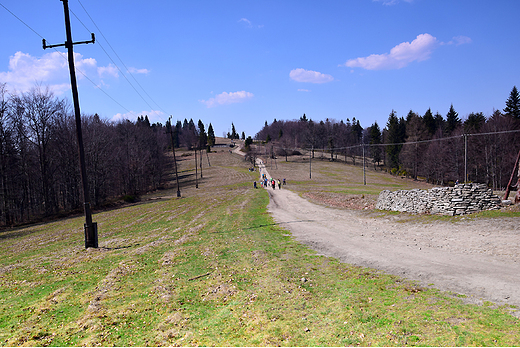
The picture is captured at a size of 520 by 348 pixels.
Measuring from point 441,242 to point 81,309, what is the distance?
39.7 feet

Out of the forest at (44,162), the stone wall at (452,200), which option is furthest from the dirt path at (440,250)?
the forest at (44,162)

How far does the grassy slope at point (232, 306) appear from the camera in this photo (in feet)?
16.1

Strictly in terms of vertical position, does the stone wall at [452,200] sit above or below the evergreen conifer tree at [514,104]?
below

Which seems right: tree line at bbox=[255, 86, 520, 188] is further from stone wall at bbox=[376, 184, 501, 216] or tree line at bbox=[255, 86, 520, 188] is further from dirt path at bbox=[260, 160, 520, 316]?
dirt path at bbox=[260, 160, 520, 316]

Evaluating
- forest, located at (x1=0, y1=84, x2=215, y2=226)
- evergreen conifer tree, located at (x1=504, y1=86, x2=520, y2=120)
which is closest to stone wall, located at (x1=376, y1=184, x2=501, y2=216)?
forest, located at (x1=0, y1=84, x2=215, y2=226)

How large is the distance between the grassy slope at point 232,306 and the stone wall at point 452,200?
10429 mm

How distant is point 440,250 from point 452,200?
7742mm

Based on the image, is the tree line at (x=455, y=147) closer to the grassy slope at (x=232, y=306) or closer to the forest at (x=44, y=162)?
the grassy slope at (x=232, y=306)

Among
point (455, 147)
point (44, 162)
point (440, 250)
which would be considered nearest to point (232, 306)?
point (440, 250)

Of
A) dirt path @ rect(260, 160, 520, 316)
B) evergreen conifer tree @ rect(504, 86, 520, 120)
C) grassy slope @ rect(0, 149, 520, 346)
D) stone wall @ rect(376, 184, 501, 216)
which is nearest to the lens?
grassy slope @ rect(0, 149, 520, 346)

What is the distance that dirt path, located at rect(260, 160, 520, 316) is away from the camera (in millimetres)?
6762

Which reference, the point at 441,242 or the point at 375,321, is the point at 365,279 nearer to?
the point at 375,321

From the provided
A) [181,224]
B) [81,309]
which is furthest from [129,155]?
[81,309]

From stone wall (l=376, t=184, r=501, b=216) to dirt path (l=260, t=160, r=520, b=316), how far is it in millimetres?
1849
